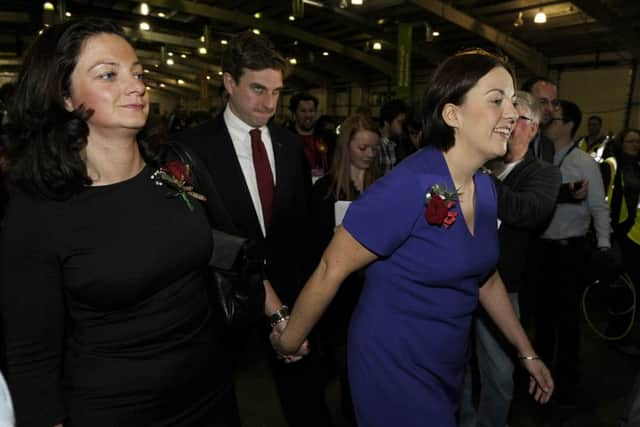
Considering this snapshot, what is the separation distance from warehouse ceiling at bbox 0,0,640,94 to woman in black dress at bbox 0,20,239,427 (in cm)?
836

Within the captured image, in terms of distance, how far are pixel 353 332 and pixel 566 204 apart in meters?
2.29

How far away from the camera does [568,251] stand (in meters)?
3.20

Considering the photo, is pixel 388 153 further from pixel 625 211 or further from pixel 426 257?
pixel 426 257

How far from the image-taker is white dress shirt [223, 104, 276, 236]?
2.41 meters

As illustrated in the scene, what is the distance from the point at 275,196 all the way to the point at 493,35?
40.7 feet

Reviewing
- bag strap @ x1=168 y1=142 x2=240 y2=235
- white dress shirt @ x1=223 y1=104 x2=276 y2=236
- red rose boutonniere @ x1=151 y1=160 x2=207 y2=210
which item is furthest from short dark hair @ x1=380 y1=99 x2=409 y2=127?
red rose boutonniere @ x1=151 y1=160 x2=207 y2=210

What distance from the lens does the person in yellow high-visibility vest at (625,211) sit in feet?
12.4

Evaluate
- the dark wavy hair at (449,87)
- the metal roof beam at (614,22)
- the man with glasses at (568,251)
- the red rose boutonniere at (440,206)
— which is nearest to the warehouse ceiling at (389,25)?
the metal roof beam at (614,22)

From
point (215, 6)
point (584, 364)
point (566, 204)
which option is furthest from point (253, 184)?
point (215, 6)

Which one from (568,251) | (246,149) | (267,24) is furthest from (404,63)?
(246,149)

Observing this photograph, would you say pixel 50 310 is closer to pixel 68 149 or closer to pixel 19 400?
pixel 19 400

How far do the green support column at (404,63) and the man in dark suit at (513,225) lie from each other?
984 centimetres

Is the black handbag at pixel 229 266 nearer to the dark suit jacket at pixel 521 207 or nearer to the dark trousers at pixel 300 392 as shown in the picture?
the dark trousers at pixel 300 392

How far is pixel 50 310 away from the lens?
1.22 m
